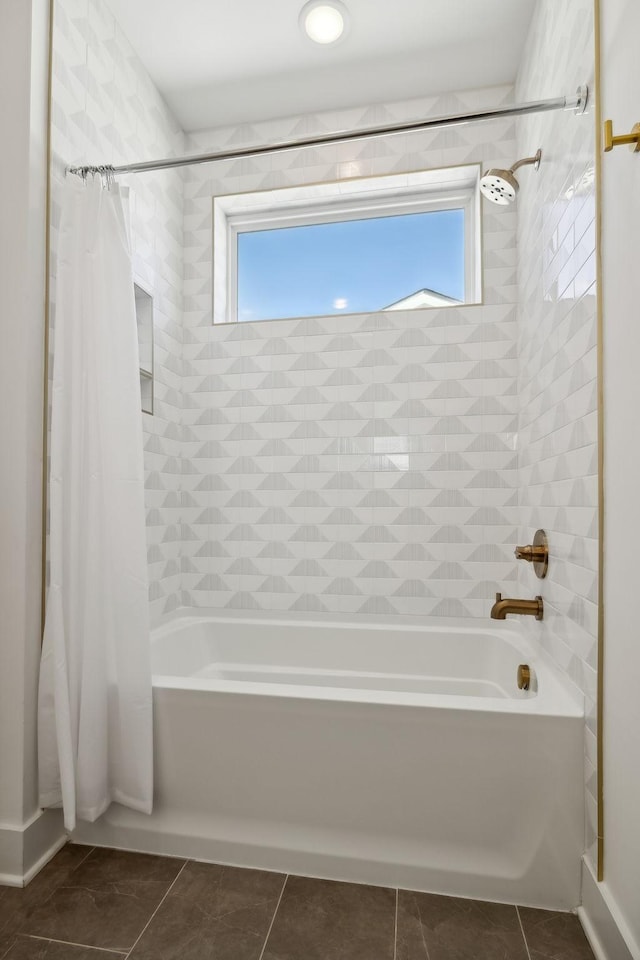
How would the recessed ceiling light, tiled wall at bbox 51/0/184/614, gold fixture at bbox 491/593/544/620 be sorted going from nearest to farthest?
gold fixture at bbox 491/593/544/620 → tiled wall at bbox 51/0/184/614 → the recessed ceiling light

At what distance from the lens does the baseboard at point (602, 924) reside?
1.13 metres

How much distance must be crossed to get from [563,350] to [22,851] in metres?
2.02

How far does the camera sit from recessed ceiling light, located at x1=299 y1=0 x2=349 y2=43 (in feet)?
6.52

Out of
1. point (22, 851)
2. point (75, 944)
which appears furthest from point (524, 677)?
point (22, 851)

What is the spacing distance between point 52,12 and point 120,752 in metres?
2.19

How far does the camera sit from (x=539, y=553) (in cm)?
178

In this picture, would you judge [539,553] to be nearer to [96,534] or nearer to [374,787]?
[374,787]

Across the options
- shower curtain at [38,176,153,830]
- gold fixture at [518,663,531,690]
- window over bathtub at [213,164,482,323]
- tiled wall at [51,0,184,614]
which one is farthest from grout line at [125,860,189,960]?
window over bathtub at [213,164,482,323]

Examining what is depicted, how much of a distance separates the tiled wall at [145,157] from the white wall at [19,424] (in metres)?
0.12

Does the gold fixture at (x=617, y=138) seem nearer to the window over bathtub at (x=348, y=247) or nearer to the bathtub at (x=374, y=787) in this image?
the bathtub at (x=374, y=787)

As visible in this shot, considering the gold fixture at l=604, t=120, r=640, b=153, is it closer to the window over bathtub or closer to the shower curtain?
the shower curtain

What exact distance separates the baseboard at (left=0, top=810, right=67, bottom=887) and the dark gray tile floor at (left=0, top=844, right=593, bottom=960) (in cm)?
3

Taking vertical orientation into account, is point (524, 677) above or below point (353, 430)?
below

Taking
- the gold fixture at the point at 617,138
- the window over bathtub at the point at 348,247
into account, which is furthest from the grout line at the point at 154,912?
the window over bathtub at the point at 348,247
